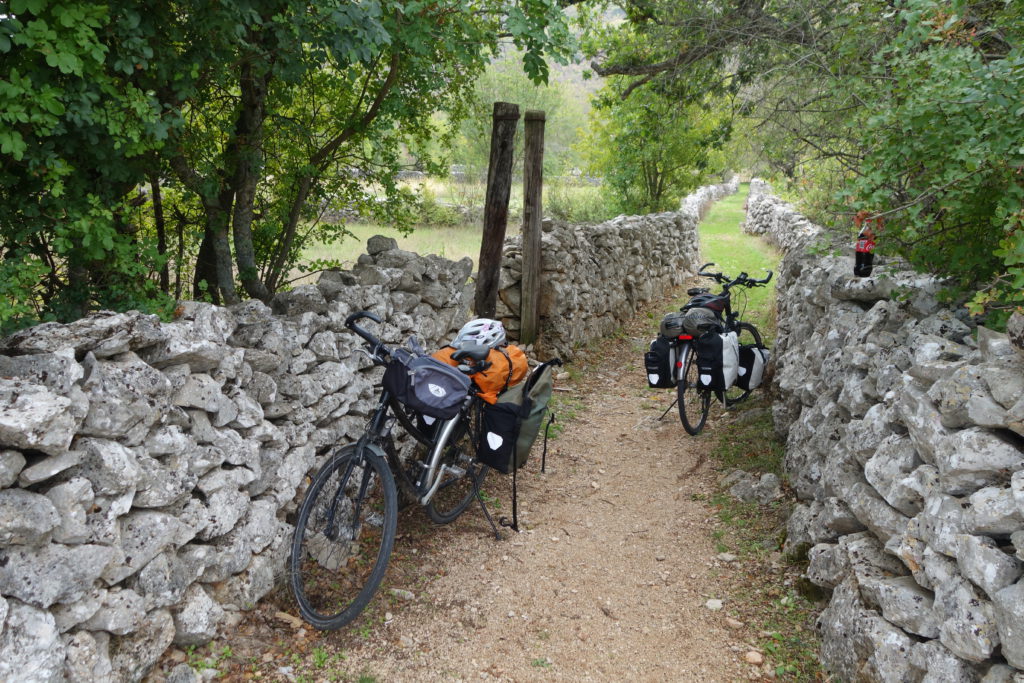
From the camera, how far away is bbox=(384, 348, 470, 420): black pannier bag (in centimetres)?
354

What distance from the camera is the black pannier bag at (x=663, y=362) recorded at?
6328 millimetres

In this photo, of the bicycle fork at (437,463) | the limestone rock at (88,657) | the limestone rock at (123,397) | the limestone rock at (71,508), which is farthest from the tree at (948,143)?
the limestone rock at (88,657)

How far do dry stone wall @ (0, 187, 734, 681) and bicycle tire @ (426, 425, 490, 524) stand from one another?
0.65m

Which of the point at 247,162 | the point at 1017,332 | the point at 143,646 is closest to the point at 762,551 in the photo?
the point at 1017,332

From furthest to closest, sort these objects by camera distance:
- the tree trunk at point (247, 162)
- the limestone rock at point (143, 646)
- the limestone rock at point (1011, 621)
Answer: the tree trunk at point (247, 162)
the limestone rock at point (143, 646)
the limestone rock at point (1011, 621)

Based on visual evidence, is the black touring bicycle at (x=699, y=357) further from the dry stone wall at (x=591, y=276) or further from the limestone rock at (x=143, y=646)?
the limestone rock at (x=143, y=646)

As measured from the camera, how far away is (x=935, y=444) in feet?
9.41

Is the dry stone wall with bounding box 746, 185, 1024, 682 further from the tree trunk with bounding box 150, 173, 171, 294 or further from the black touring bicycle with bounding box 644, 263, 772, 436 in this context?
the tree trunk with bounding box 150, 173, 171, 294

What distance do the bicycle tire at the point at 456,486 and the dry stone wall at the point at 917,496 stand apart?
2.01 m

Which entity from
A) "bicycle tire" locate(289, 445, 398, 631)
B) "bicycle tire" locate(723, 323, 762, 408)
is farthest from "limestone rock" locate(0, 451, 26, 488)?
"bicycle tire" locate(723, 323, 762, 408)

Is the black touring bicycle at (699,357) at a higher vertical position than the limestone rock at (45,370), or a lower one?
lower

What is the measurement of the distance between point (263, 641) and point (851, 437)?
3.17 m

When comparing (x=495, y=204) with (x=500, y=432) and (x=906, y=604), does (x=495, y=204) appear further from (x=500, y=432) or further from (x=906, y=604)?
(x=906, y=604)

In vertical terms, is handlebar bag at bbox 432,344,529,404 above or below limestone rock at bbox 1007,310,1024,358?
below
